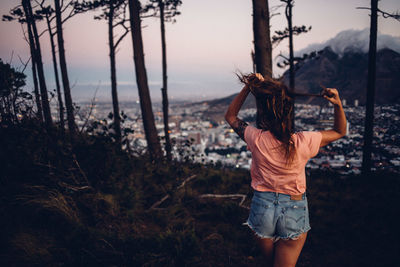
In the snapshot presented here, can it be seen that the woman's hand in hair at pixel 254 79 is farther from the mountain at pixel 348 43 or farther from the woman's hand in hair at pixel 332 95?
the mountain at pixel 348 43

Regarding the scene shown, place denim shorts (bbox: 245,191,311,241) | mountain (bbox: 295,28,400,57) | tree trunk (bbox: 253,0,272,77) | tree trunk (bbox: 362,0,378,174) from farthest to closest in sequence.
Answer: mountain (bbox: 295,28,400,57) < tree trunk (bbox: 362,0,378,174) < tree trunk (bbox: 253,0,272,77) < denim shorts (bbox: 245,191,311,241)

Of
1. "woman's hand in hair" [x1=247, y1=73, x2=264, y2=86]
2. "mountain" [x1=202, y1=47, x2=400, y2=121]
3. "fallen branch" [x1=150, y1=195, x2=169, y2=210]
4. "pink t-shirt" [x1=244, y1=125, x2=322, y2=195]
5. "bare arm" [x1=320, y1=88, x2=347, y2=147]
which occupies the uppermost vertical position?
"mountain" [x1=202, y1=47, x2=400, y2=121]

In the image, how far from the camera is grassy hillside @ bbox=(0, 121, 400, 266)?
264cm

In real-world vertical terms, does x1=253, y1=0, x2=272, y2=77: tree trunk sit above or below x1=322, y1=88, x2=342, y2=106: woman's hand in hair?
above

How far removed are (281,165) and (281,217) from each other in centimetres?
38

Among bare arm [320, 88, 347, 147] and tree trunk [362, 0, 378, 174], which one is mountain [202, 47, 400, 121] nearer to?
tree trunk [362, 0, 378, 174]

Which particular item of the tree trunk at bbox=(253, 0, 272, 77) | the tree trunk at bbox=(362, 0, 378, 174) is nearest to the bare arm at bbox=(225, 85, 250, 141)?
the tree trunk at bbox=(253, 0, 272, 77)

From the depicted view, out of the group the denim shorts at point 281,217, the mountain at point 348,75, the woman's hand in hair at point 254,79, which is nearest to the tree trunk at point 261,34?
the woman's hand in hair at point 254,79

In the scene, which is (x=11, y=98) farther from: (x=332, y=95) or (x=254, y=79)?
(x=332, y=95)

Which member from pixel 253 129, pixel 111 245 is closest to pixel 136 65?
pixel 111 245

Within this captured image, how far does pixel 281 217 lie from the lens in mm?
1547

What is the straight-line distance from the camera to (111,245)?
8.75ft

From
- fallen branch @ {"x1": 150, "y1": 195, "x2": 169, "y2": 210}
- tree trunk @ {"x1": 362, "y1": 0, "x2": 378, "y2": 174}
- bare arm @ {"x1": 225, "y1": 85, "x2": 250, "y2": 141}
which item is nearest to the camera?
bare arm @ {"x1": 225, "y1": 85, "x2": 250, "y2": 141}

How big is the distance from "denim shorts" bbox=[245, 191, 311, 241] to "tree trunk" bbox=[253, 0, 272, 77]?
2.28 m
